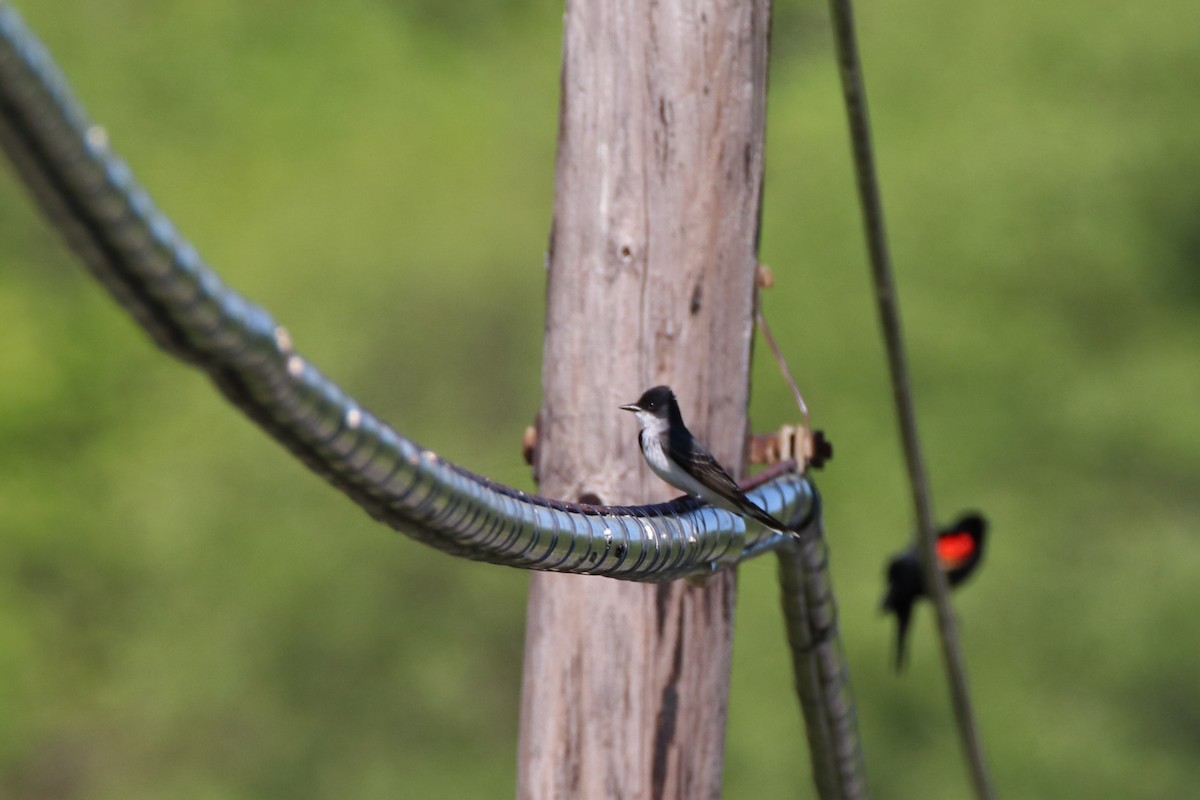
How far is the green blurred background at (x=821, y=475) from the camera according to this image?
551 inches

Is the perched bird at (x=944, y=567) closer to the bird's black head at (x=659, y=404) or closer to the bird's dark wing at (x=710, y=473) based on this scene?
the bird's dark wing at (x=710, y=473)

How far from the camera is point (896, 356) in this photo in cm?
449

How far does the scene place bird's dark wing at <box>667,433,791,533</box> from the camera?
3.18 m

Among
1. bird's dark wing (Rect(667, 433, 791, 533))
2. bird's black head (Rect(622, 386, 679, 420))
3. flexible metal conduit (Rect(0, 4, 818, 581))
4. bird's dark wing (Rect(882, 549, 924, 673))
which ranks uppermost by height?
bird's dark wing (Rect(882, 549, 924, 673))

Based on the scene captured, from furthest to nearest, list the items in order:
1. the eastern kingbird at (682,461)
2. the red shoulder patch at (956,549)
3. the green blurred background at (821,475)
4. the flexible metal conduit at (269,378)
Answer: the green blurred background at (821,475)
the red shoulder patch at (956,549)
the eastern kingbird at (682,461)
the flexible metal conduit at (269,378)

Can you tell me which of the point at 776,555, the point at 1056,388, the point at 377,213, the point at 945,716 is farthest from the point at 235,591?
the point at 776,555

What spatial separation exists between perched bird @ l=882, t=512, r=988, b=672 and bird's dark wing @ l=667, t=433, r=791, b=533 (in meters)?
6.06

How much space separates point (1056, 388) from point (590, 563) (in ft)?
43.2

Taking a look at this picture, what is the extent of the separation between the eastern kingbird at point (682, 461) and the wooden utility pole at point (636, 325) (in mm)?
66

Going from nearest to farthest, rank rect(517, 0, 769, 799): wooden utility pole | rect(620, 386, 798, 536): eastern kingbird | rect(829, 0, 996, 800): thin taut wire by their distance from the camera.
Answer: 1. rect(620, 386, 798, 536): eastern kingbird
2. rect(517, 0, 769, 799): wooden utility pole
3. rect(829, 0, 996, 800): thin taut wire

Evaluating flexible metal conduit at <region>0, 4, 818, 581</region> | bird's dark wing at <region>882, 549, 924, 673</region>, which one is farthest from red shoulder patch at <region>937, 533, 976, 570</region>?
flexible metal conduit at <region>0, 4, 818, 581</region>

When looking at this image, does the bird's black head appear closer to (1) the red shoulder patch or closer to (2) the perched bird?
(2) the perched bird

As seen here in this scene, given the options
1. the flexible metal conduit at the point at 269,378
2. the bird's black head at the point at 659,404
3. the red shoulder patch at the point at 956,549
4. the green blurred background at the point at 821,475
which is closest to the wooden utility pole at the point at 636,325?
the bird's black head at the point at 659,404

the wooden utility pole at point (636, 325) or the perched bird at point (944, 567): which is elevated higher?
the perched bird at point (944, 567)
